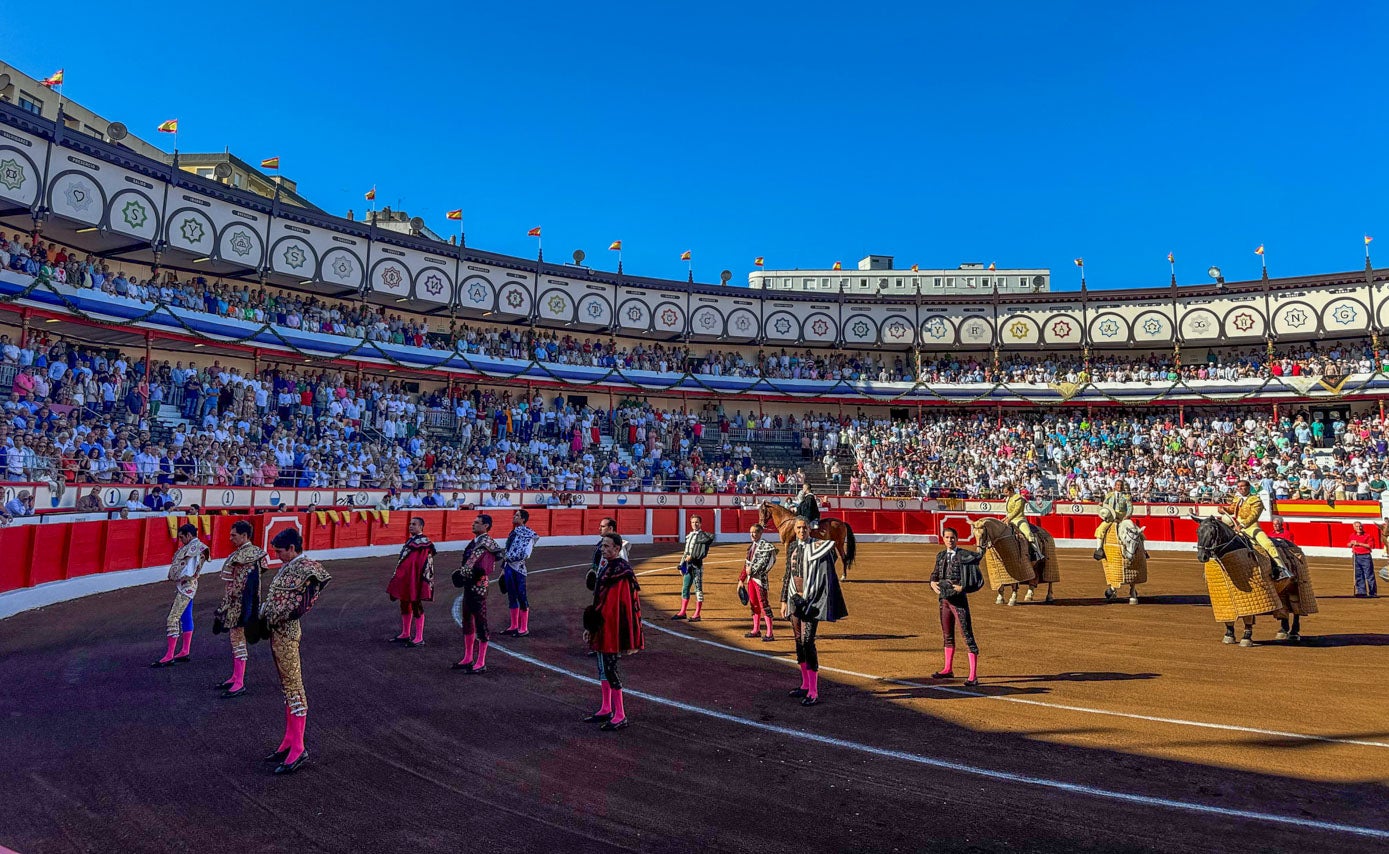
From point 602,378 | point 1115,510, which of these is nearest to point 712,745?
point 1115,510

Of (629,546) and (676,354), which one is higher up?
(676,354)

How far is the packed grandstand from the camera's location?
23.1 metres

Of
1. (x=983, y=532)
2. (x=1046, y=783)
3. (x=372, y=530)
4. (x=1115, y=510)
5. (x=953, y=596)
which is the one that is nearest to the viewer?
(x=1046, y=783)

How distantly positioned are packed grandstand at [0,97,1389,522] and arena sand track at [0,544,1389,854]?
1140 centimetres

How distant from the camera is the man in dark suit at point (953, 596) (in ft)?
29.6

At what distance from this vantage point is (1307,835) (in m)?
5.09

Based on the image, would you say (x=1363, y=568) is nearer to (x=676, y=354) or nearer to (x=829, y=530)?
(x=829, y=530)

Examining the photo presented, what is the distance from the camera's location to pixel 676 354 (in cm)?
4206

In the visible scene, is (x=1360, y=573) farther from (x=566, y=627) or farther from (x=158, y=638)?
(x=158, y=638)

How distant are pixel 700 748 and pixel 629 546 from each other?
13781 mm

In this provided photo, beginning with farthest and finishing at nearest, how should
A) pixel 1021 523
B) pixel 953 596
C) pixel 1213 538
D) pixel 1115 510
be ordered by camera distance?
pixel 1115 510, pixel 1021 523, pixel 1213 538, pixel 953 596

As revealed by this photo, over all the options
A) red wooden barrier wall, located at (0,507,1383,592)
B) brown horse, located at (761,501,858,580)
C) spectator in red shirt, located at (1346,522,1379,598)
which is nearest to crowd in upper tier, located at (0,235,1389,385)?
red wooden barrier wall, located at (0,507,1383,592)

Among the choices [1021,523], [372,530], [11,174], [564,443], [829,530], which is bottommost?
[372,530]

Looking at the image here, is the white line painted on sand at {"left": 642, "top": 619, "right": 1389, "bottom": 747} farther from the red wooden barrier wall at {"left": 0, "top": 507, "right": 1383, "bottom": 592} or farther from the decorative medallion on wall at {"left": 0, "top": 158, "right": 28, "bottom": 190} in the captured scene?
the decorative medallion on wall at {"left": 0, "top": 158, "right": 28, "bottom": 190}
